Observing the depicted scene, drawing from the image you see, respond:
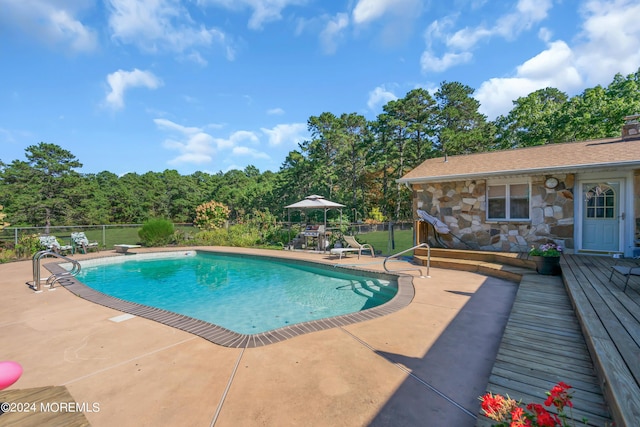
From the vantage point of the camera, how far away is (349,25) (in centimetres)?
1159

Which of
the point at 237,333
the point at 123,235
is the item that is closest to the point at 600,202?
the point at 237,333

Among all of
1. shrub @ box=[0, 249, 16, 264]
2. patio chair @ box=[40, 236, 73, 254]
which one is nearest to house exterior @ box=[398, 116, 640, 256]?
patio chair @ box=[40, 236, 73, 254]

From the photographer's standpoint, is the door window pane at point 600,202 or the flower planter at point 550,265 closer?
the flower planter at point 550,265

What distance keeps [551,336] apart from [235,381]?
335 cm

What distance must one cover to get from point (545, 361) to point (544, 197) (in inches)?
260

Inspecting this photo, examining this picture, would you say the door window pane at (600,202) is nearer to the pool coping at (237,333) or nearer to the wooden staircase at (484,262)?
the wooden staircase at (484,262)

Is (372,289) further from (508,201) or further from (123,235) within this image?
(123,235)

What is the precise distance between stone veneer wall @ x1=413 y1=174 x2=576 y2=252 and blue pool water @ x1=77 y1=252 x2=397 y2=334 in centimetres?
355

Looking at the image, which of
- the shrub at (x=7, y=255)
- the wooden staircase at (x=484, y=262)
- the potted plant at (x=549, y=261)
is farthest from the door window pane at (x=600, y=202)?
the shrub at (x=7, y=255)

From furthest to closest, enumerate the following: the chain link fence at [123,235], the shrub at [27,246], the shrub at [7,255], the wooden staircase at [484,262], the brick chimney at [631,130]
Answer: the chain link fence at [123,235] < the shrub at [27,246] < the shrub at [7,255] < the brick chimney at [631,130] < the wooden staircase at [484,262]

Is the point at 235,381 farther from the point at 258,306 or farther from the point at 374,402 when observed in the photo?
the point at 258,306

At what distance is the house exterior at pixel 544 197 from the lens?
6.76 metres

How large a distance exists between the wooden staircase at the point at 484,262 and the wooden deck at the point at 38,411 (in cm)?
709

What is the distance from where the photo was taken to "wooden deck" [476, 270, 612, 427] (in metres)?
2.05
